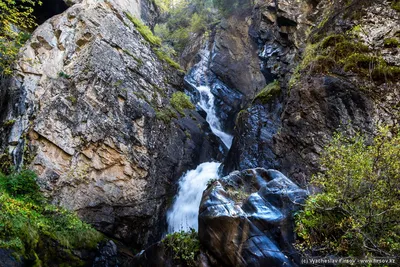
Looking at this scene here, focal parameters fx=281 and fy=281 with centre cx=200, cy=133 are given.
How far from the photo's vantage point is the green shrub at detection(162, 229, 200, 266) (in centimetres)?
798

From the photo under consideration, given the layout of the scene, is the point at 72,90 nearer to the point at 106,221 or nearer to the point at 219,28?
the point at 106,221

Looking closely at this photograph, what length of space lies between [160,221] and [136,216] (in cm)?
148

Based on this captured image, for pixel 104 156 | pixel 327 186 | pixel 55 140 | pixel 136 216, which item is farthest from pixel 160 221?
pixel 327 186

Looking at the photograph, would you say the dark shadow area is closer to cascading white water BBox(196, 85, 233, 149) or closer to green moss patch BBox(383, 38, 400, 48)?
Answer: cascading white water BBox(196, 85, 233, 149)

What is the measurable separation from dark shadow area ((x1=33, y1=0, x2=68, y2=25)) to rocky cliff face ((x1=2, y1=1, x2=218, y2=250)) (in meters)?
2.37

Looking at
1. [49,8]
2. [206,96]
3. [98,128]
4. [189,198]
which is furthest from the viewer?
[206,96]

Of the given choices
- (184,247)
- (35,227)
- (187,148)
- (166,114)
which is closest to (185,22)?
(166,114)

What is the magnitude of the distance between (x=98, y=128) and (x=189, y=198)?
6101 millimetres

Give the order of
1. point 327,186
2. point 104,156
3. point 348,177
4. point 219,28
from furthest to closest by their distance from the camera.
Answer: point 219,28 → point 104,156 → point 327,186 → point 348,177

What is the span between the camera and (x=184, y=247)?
27.1 feet

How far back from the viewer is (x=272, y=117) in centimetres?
1612

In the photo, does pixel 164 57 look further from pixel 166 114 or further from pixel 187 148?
pixel 187 148

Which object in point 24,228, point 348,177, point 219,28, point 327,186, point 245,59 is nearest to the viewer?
point 348,177

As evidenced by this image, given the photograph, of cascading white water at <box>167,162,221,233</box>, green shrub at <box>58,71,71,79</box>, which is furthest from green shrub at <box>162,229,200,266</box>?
green shrub at <box>58,71,71,79</box>
